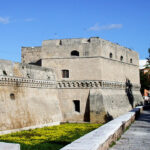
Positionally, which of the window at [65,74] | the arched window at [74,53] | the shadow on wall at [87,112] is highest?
the arched window at [74,53]

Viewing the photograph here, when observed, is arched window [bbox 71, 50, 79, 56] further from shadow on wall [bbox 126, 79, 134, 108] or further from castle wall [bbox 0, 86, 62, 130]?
shadow on wall [bbox 126, 79, 134, 108]

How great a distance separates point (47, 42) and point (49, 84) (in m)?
4.43

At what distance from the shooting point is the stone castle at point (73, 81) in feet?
63.7

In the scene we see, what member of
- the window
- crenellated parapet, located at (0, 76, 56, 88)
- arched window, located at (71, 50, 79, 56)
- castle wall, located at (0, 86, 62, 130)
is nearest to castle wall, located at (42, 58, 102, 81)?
the window

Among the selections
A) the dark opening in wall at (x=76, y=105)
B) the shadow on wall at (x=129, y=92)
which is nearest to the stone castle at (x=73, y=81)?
the dark opening in wall at (x=76, y=105)

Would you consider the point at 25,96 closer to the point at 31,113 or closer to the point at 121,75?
the point at 31,113

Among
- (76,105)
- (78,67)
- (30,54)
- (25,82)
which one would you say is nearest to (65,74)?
(78,67)

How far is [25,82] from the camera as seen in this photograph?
59.7 feet

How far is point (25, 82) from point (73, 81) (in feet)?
18.0

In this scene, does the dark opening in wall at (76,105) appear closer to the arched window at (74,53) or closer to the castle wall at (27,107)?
the castle wall at (27,107)

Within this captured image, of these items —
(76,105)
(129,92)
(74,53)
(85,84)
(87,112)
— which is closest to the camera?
(87,112)

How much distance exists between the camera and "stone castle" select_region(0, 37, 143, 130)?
19422 millimetres

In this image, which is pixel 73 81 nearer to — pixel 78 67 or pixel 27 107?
pixel 78 67

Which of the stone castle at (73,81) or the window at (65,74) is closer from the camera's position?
the stone castle at (73,81)
